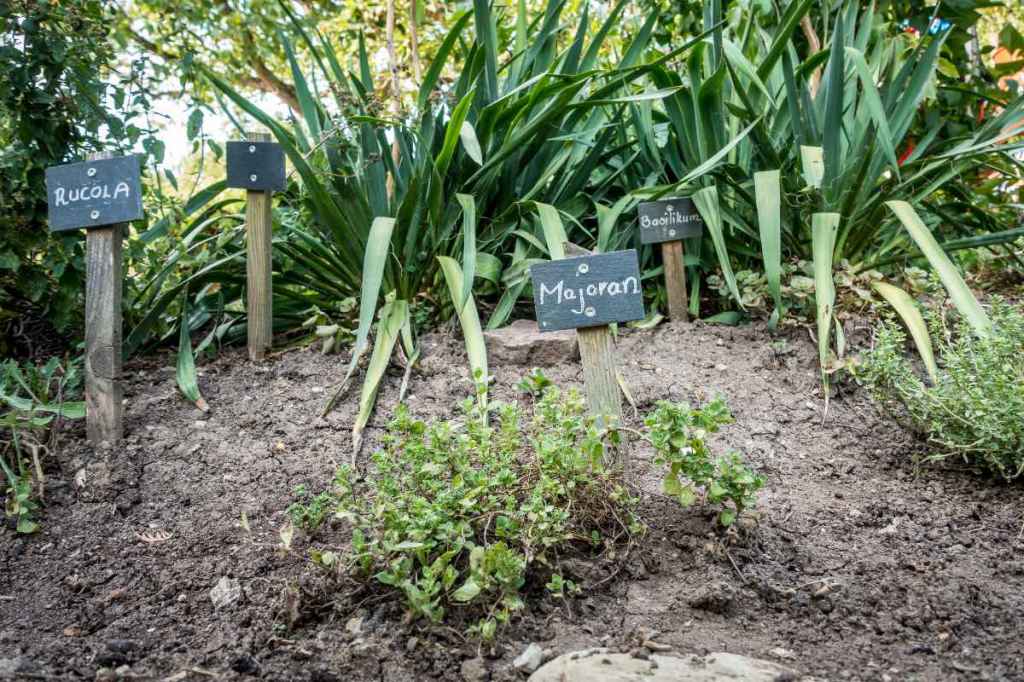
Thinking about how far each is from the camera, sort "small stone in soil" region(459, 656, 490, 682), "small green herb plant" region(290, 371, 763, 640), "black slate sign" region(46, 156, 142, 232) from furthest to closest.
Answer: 1. "black slate sign" region(46, 156, 142, 232)
2. "small green herb plant" region(290, 371, 763, 640)
3. "small stone in soil" region(459, 656, 490, 682)

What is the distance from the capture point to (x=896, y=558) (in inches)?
76.4

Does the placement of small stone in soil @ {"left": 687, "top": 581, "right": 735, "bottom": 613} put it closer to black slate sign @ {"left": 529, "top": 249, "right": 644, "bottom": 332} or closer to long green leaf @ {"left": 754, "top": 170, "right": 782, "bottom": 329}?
black slate sign @ {"left": 529, "top": 249, "right": 644, "bottom": 332}

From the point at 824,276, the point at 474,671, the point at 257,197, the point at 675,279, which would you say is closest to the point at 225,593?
the point at 474,671

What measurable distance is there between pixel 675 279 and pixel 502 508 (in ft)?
4.19

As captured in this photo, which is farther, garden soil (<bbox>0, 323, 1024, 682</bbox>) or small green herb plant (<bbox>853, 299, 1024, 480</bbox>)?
small green herb plant (<bbox>853, 299, 1024, 480</bbox>)

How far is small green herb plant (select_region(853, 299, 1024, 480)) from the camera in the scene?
211 centimetres

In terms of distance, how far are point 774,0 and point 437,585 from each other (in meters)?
2.74

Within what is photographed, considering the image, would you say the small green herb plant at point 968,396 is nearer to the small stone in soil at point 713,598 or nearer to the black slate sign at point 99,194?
the small stone in soil at point 713,598

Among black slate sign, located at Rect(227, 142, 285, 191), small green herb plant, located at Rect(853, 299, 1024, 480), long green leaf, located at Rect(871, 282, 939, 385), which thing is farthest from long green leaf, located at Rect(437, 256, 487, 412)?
long green leaf, located at Rect(871, 282, 939, 385)

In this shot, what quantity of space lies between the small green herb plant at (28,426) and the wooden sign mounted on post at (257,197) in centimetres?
54

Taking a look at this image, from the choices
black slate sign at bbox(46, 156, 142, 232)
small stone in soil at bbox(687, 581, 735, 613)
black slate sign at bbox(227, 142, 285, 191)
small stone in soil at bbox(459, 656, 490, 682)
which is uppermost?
black slate sign at bbox(227, 142, 285, 191)

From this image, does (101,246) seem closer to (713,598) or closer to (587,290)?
(587,290)

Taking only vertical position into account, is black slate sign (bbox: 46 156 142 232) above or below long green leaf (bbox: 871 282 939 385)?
above

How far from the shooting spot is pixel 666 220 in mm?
2889
